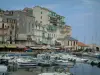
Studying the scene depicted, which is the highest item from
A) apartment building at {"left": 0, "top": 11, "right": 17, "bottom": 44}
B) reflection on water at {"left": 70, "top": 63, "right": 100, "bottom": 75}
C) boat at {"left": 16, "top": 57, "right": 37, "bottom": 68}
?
apartment building at {"left": 0, "top": 11, "right": 17, "bottom": 44}

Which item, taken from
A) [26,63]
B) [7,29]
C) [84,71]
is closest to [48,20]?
[7,29]

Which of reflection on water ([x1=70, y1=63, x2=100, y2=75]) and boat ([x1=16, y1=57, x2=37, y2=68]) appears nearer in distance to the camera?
reflection on water ([x1=70, y1=63, x2=100, y2=75])

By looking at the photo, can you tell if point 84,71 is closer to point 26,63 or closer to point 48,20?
point 26,63

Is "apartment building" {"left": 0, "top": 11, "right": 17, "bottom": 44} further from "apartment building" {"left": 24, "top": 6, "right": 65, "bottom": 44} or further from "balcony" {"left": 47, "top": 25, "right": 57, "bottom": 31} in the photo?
"balcony" {"left": 47, "top": 25, "right": 57, "bottom": 31}

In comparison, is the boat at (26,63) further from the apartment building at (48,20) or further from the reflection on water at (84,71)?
the apartment building at (48,20)

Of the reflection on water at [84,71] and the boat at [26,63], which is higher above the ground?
the boat at [26,63]

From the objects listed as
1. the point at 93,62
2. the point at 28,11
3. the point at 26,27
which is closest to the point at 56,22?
the point at 28,11

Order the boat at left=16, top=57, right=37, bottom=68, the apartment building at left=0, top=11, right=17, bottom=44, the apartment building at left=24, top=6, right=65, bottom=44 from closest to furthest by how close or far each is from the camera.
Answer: the boat at left=16, top=57, right=37, bottom=68, the apartment building at left=0, top=11, right=17, bottom=44, the apartment building at left=24, top=6, right=65, bottom=44

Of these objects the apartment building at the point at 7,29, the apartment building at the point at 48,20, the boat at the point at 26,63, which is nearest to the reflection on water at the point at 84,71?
the boat at the point at 26,63

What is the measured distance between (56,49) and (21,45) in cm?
826

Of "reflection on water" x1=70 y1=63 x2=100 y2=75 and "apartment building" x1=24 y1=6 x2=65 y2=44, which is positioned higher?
"apartment building" x1=24 y1=6 x2=65 y2=44

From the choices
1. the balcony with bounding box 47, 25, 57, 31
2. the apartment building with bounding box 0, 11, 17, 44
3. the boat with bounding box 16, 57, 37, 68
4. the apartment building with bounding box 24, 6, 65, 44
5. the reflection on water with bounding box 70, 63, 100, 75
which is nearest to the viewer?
the reflection on water with bounding box 70, 63, 100, 75

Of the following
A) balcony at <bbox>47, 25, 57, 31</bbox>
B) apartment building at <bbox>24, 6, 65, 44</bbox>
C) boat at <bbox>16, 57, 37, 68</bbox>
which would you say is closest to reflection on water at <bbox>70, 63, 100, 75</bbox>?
boat at <bbox>16, 57, 37, 68</bbox>

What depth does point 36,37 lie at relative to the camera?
41.8 metres
